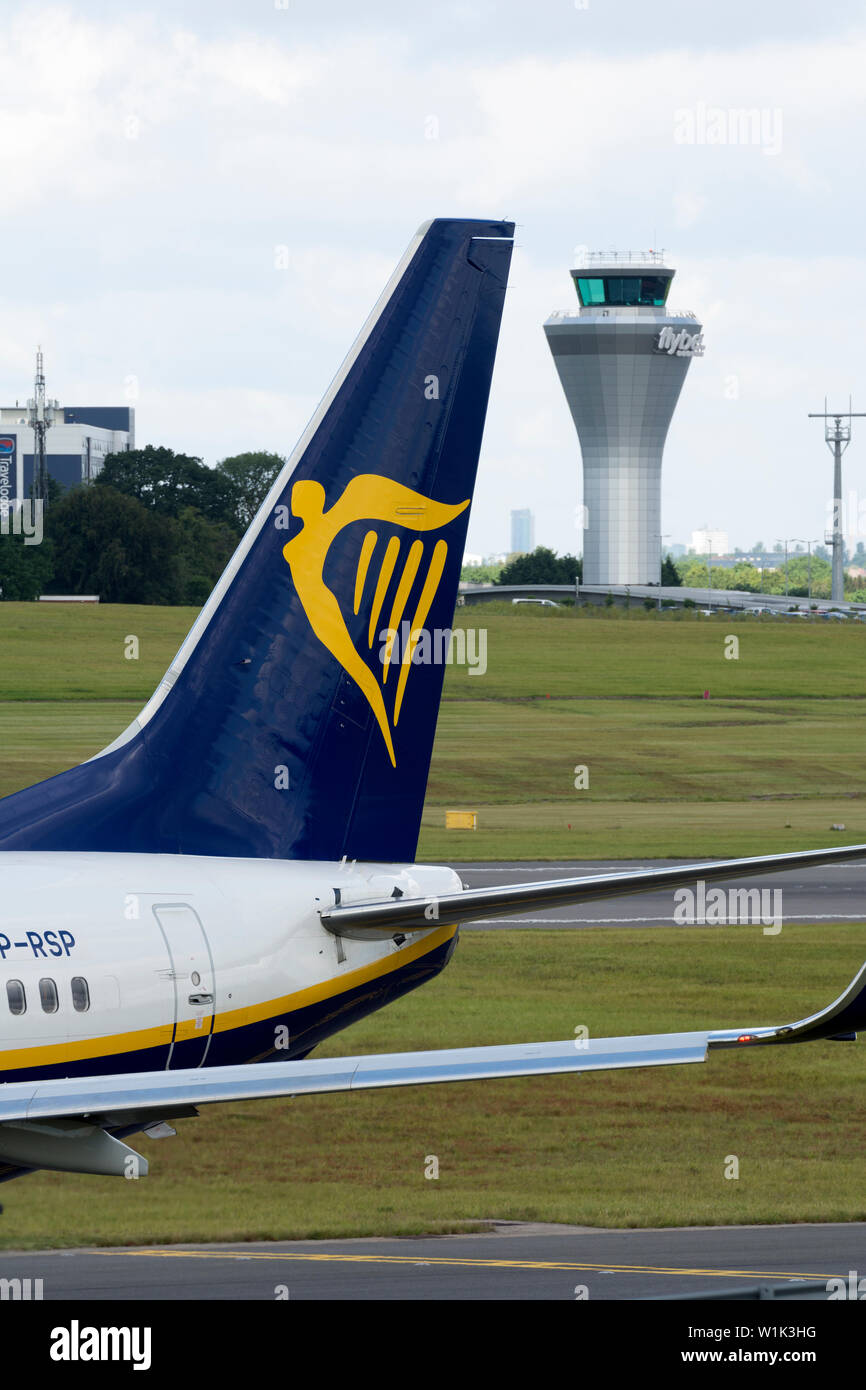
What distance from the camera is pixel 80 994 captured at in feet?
42.8

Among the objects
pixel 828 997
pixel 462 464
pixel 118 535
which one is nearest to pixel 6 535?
pixel 118 535

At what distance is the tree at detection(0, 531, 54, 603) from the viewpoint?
576 feet

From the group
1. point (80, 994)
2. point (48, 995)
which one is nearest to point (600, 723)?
point (80, 994)

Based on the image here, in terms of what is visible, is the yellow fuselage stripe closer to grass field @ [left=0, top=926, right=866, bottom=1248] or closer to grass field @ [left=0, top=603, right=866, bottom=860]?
grass field @ [left=0, top=926, right=866, bottom=1248]

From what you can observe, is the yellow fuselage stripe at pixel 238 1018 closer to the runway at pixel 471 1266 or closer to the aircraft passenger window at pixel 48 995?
the aircraft passenger window at pixel 48 995

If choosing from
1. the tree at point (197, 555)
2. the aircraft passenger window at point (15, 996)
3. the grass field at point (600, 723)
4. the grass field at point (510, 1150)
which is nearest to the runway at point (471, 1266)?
the grass field at point (510, 1150)

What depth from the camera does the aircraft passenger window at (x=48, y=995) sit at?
41.8ft

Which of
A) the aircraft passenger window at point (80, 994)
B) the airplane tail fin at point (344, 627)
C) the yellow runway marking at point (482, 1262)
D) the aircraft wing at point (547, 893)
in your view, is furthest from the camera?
the yellow runway marking at point (482, 1262)

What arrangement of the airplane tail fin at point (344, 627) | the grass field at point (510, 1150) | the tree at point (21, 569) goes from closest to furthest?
1. the airplane tail fin at point (344, 627)
2. the grass field at point (510, 1150)
3. the tree at point (21, 569)

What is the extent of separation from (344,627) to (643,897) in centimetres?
3461

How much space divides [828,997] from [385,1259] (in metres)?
17.2

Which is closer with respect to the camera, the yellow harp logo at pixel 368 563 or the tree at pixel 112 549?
the yellow harp logo at pixel 368 563

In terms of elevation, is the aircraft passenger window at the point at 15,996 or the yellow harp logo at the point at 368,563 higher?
the yellow harp logo at the point at 368,563

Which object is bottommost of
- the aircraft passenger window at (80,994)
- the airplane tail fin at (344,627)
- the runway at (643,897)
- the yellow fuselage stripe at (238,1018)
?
the runway at (643,897)
